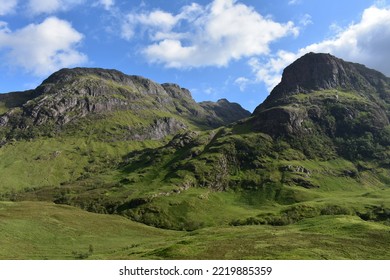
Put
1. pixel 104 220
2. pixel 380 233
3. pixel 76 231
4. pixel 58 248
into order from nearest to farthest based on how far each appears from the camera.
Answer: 1. pixel 380 233
2. pixel 58 248
3. pixel 76 231
4. pixel 104 220

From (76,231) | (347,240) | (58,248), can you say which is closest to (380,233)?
(347,240)

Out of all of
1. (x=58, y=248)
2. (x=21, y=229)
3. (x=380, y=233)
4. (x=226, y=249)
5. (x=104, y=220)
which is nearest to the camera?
(x=226, y=249)

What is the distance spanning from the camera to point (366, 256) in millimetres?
69625

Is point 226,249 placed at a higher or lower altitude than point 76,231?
higher

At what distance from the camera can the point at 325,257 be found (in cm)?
6794

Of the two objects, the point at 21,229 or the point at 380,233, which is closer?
the point at 380,233
